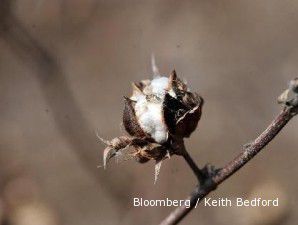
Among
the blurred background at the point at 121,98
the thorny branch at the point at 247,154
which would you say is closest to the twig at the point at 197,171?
the thorny branch at the point at 247,154

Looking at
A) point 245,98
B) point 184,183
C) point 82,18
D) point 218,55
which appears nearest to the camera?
point 184,183

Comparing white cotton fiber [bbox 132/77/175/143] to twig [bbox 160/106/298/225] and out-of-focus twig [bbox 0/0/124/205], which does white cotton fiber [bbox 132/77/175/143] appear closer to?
twig [bbox 160/106/298/225]

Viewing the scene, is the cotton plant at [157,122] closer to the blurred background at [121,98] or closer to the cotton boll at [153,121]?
the cotton boll at [153,121]

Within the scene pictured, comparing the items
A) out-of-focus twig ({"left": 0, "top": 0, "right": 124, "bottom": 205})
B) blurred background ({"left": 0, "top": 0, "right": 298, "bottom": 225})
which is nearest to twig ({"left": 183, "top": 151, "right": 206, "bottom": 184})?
blurred background ({"left": 0, "top": 0, "right": 298, "bottom": 225})

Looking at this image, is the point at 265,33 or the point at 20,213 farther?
the point at 265,33

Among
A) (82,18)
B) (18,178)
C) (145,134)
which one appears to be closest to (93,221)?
(18,178)

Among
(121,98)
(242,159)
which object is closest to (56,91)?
(121,98)

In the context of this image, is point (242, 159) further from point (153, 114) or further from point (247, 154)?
point (153, 114)

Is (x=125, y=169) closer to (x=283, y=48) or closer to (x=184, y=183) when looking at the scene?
(x=184, y=183)
